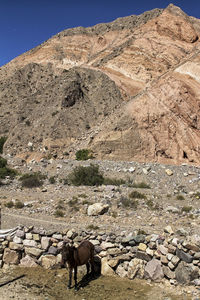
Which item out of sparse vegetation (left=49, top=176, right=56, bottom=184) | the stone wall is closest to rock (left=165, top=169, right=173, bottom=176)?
sparse vegetation (left=49, top=176, right=56, bottom=184)

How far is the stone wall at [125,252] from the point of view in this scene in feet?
26.3

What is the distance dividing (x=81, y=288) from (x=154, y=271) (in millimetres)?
2121

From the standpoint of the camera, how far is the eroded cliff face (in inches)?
1087

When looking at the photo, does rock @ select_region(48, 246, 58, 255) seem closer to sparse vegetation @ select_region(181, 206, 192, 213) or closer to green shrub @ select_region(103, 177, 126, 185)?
sparse vegetation @ select_region(181, 206, 192, 213)

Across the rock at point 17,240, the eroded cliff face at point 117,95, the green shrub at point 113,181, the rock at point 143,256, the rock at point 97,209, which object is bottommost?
the rock at point 143,256

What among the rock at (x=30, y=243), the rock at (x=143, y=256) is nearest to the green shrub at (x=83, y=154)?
the rock at (x=30, y=243)

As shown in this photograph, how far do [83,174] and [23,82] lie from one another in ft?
102

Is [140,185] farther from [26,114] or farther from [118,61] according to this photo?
[118,61]

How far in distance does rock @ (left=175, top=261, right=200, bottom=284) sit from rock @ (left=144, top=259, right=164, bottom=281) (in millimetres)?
511

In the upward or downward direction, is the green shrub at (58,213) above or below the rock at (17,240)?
above

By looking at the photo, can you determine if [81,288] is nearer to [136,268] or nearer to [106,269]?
[106,269]

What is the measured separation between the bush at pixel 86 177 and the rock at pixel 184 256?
1010cm

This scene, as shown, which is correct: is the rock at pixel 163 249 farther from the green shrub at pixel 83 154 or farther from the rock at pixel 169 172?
the green shrub at pixel 83 154

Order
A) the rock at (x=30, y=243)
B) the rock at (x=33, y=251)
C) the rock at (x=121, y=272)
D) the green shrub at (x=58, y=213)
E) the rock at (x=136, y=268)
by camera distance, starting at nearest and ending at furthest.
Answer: the rock at (x=136, y=268)
the rock at (x=121, y=272)
the rock at (x=33, y=251)
the rock at (x=30, y=243)
the green shrub at (x=58, y=213)
